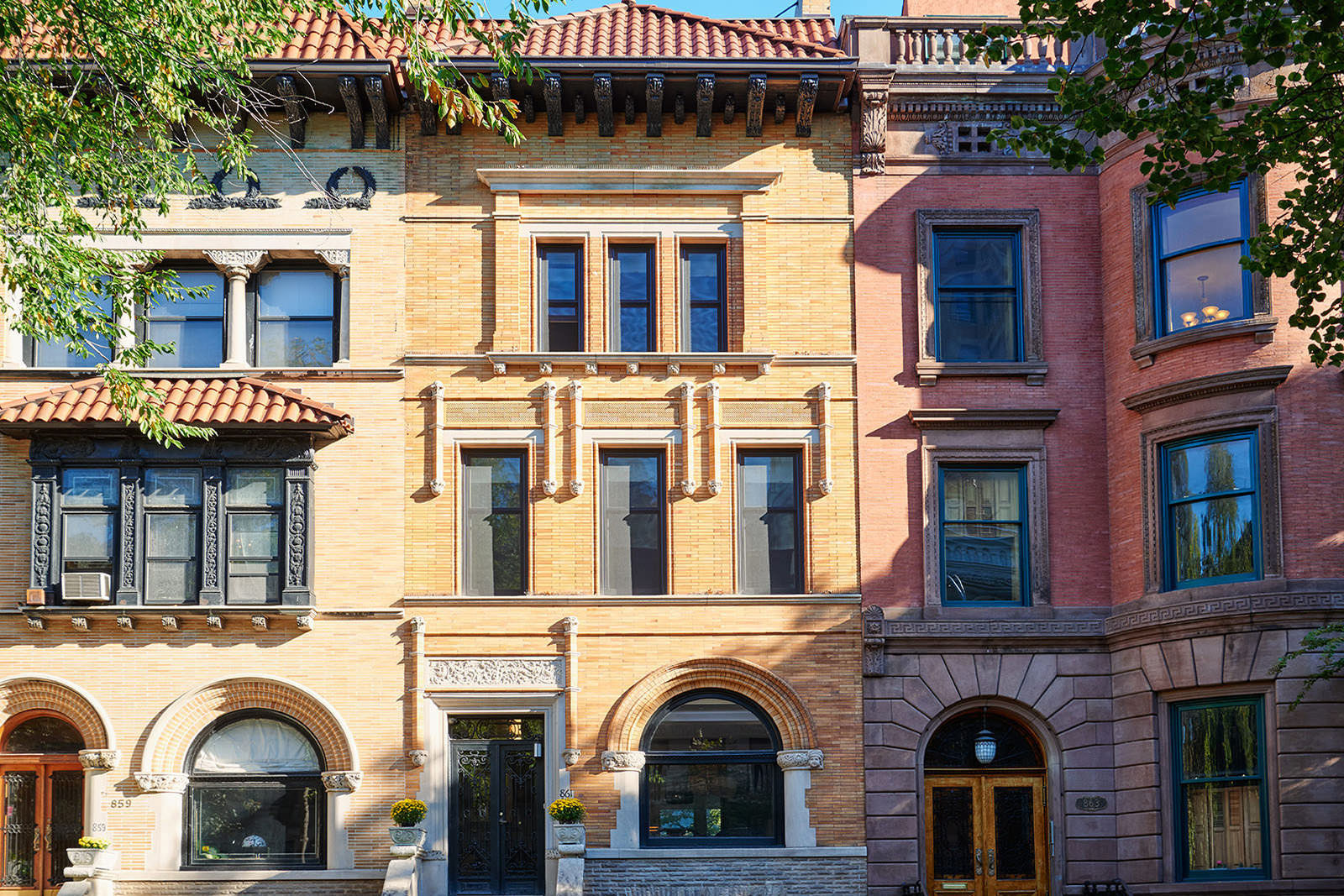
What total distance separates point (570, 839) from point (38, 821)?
7319mm

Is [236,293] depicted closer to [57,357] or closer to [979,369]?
[57,357]

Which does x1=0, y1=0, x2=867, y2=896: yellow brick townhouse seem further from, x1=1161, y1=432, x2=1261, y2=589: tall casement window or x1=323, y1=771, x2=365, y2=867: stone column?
x1=1161, y1=432, x2=1261, y2=589: tall casement window

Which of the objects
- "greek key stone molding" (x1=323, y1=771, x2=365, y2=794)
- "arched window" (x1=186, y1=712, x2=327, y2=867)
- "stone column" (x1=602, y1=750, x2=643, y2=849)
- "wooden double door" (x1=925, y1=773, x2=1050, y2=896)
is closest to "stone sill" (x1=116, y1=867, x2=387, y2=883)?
"arched window" (x1=186, y1=712, x2=327, y2=867)

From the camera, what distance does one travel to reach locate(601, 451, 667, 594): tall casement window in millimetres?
21266

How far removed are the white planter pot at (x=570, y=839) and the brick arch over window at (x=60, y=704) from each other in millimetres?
6165

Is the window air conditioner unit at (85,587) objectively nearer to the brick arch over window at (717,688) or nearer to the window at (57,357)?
the window at (57,357)

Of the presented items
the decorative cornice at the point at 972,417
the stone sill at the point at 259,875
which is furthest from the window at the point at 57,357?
the decorative cornice at the point at 972,417

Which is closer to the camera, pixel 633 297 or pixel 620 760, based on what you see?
pixel 620 760

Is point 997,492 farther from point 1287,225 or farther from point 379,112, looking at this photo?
point 379,112

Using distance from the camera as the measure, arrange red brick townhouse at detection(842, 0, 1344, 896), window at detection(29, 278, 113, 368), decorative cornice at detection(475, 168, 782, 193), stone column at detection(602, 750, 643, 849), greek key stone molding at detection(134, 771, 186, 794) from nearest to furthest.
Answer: red brick townhouse at detection(842, 0, 1344, 896), greek key stone molding at detection(134, 771, 186, 794), stone column at detection(602, 750, 643, 849), window at detection(29, 278, 113, 368), decorative cornice at detection(475, 168, 782, 193)

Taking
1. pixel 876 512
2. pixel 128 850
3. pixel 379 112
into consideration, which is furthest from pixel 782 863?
pixel 379 112

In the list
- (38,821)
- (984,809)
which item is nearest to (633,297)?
(984,809)

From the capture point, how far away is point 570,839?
1945 cm

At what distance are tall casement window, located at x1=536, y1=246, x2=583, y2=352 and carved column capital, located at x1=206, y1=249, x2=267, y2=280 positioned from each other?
13.1ft
